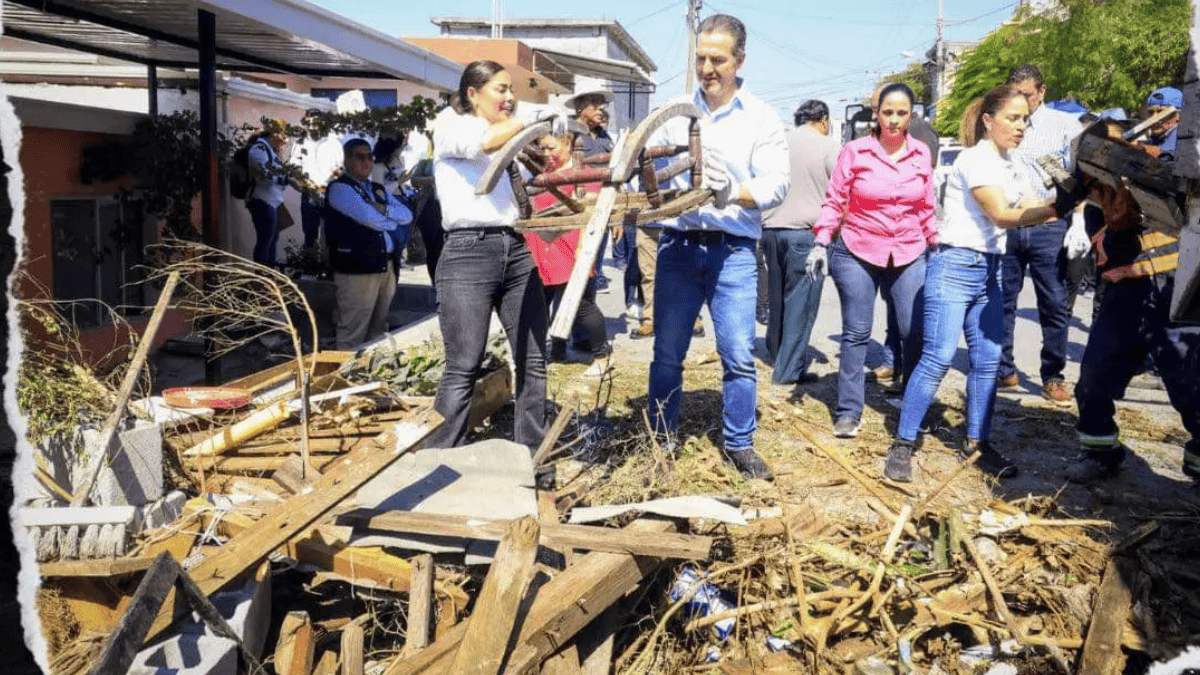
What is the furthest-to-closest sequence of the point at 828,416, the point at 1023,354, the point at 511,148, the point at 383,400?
the point at 1023,354
the point at 828,416
the point at 383,400
the point at 511,148

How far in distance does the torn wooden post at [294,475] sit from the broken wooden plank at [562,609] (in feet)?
4.04

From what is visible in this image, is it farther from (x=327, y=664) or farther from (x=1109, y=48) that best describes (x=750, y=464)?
(x=1109, y=48)

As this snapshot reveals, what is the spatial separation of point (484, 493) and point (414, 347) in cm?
270

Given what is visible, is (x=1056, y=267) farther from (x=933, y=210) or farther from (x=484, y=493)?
(x=484, y=493)

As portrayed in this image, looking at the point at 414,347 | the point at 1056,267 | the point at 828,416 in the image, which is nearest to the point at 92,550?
the point at 414,347

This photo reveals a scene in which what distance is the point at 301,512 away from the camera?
3.19 metres

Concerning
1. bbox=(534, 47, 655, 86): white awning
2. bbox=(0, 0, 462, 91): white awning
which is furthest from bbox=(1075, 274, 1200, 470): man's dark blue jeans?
bbox=(534, 47, 655, 86): white awning

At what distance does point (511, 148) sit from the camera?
3.83m

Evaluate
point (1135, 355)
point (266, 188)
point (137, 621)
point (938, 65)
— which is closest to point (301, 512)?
point (137, 621)

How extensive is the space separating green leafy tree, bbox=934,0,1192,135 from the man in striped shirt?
11802 millimetres

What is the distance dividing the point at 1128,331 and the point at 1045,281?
222cm

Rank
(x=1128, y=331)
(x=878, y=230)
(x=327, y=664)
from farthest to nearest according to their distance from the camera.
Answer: (x=878, y=230) → (x=1128, y=331) → (x=327, y=664)

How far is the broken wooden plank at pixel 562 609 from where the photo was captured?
2.76 meters

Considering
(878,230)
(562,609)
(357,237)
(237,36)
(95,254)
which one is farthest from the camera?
(357,237)
